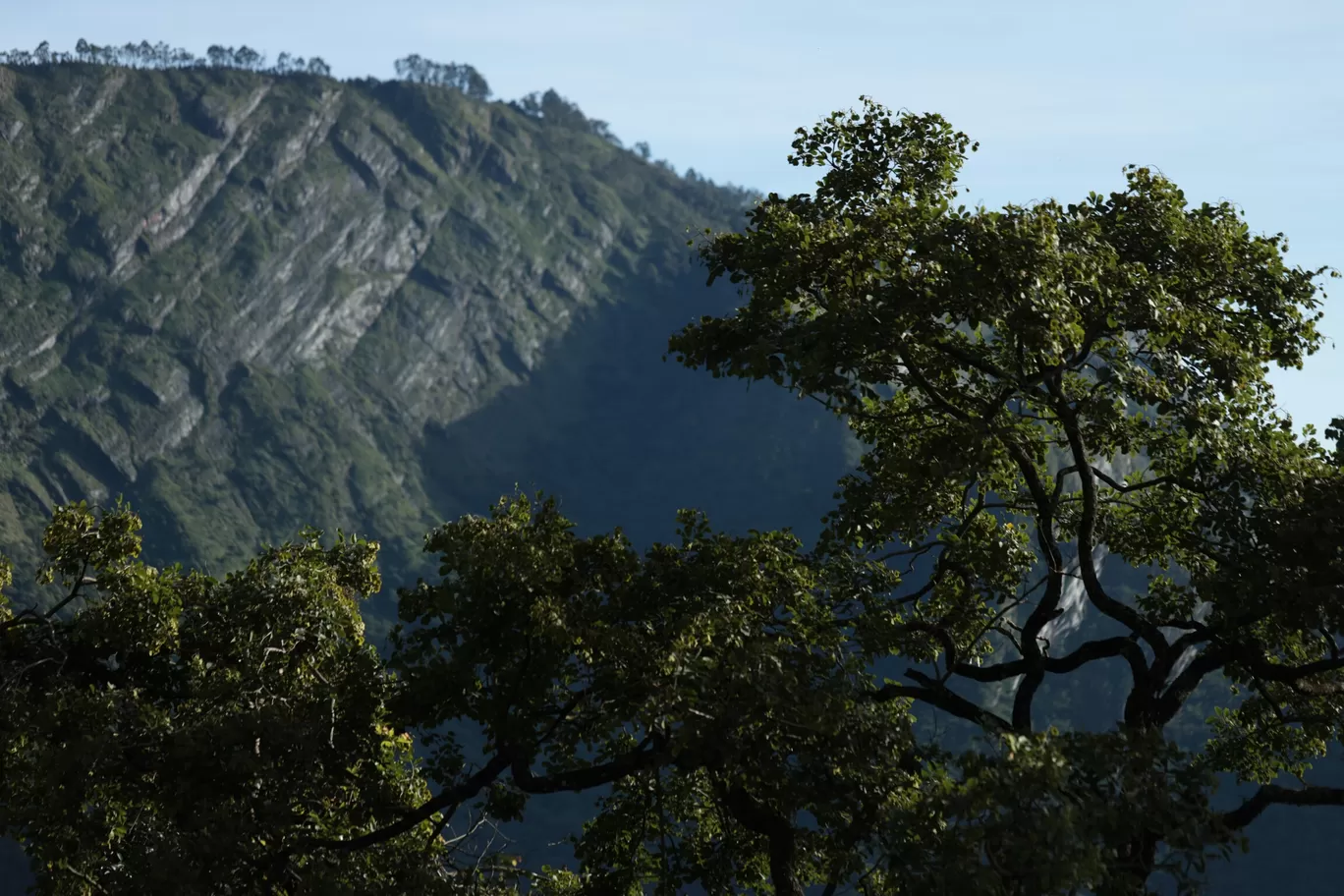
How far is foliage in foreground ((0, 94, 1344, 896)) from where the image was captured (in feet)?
46.6

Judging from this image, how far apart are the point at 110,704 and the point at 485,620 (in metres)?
4.92

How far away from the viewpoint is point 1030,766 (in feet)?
39.7

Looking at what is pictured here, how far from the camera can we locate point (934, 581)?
20.1 meters

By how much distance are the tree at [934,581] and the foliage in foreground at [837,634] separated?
0.16 feet

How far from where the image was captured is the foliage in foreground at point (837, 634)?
1420 centimetres

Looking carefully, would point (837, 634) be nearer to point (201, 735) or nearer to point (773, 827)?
point (773, 827)

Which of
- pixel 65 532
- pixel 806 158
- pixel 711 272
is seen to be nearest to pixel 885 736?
pixel 711 272

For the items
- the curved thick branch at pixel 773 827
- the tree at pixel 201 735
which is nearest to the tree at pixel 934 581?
the curved thick branch at pixel 773 827

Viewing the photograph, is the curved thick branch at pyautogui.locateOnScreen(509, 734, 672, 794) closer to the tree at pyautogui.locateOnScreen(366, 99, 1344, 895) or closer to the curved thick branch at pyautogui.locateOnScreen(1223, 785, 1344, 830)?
the tree at pyautogui.locateOnScreen(366, 99, 1344, 895)

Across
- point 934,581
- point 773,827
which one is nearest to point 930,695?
point 773,827

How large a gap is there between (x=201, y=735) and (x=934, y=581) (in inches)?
375

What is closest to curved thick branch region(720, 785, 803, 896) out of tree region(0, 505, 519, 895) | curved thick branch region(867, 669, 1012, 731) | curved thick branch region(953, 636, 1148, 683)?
curved thick branch region(867, 669, 1012, 731)

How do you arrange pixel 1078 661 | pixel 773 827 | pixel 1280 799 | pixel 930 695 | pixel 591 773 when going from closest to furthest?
1. pixel 1280 799
2. pixel 591 773
3. pixel 773 827
4. pixel 930 695
5. pixel 1078 661

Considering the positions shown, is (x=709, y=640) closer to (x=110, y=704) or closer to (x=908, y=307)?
(x=908, y=307)
